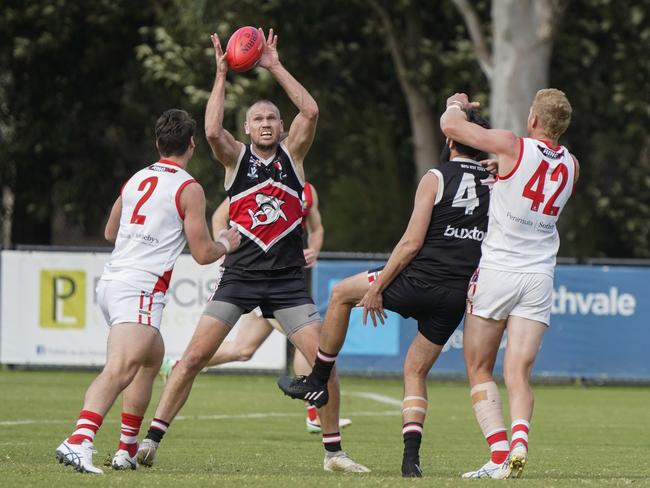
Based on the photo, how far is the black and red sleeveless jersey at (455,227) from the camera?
8.45 m

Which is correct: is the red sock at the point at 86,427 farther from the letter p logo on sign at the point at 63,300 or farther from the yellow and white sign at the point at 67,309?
the letter p logo on sign at the point at 63,300

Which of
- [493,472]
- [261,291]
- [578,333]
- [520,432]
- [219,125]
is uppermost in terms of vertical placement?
[219,125]

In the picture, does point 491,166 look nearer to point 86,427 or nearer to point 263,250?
point 263,250

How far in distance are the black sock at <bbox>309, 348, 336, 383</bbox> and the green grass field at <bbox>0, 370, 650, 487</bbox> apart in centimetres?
59

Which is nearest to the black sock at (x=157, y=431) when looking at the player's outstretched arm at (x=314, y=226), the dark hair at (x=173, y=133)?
the dark hair at (x=173, y=133)

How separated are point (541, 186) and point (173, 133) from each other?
2213 millimetres

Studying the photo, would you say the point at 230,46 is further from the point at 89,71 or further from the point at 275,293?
the point at 89,71

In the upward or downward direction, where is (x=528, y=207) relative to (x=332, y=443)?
upward

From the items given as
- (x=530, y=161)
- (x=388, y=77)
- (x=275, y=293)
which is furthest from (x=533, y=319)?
(x=388, y=77)

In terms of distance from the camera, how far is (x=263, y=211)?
905cm

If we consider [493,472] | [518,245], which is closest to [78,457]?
[493,472]

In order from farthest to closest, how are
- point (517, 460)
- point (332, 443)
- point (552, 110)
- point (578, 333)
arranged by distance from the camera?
point (578, 333) → point (332, 443) → point (552, 110) → point (517, 460)

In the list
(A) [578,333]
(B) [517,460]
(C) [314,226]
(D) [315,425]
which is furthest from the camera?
(A) [578,333]

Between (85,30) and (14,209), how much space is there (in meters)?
3.98
